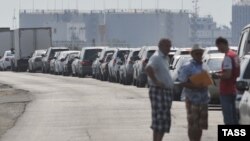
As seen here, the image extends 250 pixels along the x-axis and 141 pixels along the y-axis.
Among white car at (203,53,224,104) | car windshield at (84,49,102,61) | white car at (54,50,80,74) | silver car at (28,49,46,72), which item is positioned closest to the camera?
white car at (203,53,224,104)

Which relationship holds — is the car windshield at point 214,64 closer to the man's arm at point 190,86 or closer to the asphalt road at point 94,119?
the asphalt road at point 94,119

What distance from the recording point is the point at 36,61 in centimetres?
7119

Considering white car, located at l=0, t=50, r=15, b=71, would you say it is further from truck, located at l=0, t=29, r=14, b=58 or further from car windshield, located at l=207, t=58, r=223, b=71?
car windshield, located at l=207, t=58, r=223, b=71

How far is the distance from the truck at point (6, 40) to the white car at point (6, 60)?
232 cm

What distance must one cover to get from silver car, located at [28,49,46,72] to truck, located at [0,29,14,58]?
10.7 metres

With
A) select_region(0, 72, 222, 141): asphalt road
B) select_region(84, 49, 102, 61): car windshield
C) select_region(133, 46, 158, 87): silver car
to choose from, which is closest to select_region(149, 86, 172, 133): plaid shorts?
select_region(0, 72, 222, 141): asphalt road

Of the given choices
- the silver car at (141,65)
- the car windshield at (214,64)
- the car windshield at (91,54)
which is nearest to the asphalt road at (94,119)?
the car windshield at (214,64)

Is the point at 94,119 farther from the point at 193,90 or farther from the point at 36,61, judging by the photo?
the point at 36,61

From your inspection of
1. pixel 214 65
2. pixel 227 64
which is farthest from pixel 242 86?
pixel 214 65

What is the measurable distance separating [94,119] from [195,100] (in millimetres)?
8597

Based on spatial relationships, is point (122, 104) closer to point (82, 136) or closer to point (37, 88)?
point (82, 136)

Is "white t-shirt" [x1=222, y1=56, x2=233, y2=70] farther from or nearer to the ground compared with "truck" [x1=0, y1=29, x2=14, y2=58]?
farther from the ground

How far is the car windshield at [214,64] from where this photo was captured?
28.7 metres

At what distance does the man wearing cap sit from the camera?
1559cm
